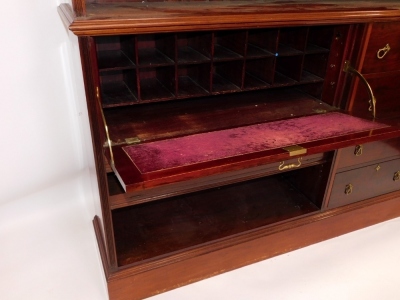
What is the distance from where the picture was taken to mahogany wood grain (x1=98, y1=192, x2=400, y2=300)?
1139mm

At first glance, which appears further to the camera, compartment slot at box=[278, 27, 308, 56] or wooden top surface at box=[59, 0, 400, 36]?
compartment slot at box=[278, 27, 308, 56]

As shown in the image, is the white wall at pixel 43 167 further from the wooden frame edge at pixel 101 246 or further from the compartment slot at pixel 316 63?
the compartment slot at pixel 316 63

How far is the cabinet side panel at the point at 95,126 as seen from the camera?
2.75 ft

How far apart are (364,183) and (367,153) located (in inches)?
5.7

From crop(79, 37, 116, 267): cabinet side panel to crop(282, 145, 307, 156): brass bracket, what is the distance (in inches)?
19.0

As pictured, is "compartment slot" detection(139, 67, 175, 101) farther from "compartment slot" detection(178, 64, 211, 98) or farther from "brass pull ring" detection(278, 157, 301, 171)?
"brass pull ring" detection(278, 157, 301, 171)

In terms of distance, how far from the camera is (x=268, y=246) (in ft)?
4.35

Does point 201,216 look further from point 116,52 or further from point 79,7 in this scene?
point 79,7

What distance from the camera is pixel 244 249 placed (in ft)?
4.19

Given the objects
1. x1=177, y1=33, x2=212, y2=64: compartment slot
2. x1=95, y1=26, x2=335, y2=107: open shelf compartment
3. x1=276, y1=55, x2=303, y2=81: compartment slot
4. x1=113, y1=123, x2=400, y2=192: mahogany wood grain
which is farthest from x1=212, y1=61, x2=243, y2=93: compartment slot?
x1=113, y1=123, x2=400, y2=192: mahogany wood grain

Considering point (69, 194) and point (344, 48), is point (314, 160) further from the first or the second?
point (69, 194)

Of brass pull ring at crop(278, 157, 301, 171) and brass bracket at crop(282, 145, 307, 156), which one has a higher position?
brass bracket at crop(282, 145, 307, 156)

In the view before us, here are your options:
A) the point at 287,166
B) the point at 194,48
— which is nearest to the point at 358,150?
the point at 287,166

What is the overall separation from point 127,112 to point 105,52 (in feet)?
0.67
